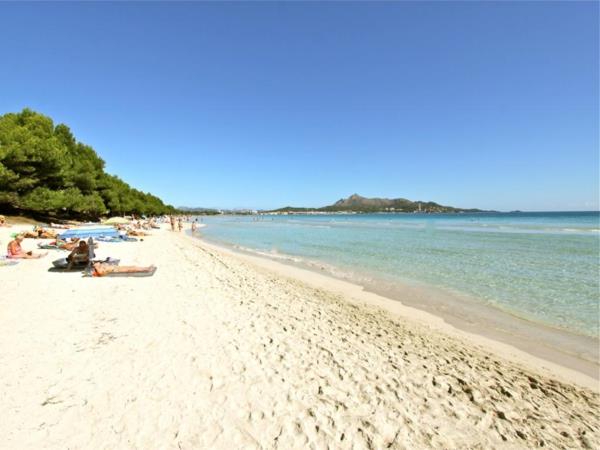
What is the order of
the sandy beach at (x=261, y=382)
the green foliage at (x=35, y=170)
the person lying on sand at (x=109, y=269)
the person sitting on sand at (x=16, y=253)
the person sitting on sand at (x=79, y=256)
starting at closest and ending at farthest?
the sandy beach at (x=261, y=382)
the person lying on sand at (x=109, y=269)
the person sitting on sand at (x=79, y=256)
the person sitting on sand at (x=16, y=253)
the green foliage at (x=35, y=170)

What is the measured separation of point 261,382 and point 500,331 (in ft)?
20.6

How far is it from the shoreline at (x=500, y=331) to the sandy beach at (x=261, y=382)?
11cm

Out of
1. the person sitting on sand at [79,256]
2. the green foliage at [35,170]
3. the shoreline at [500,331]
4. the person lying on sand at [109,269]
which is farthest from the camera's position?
the green foliage at [35,170]

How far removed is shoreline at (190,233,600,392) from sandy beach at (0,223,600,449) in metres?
0.11

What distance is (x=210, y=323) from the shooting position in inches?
245

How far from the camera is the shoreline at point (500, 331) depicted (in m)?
5.72

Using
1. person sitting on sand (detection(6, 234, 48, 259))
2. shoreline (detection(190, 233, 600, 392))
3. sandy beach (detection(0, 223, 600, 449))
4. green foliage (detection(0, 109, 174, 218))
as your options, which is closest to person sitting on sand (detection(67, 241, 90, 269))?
sandy beach (detection(0, 223, 600, 449))

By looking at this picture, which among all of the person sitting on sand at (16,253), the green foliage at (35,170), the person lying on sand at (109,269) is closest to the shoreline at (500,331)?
the person lying on sand at (109,269)

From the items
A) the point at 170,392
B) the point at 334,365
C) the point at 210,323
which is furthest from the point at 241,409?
the point at 210,323

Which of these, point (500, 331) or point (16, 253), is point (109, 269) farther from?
point (500, 331)

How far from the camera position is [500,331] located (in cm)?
736

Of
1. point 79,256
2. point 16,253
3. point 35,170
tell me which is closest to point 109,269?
point 79,256

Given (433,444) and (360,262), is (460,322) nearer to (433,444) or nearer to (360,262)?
(433,444)

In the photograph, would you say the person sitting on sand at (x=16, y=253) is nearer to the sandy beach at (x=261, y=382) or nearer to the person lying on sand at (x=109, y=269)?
the person lying on sand at (x=109, y=269)
